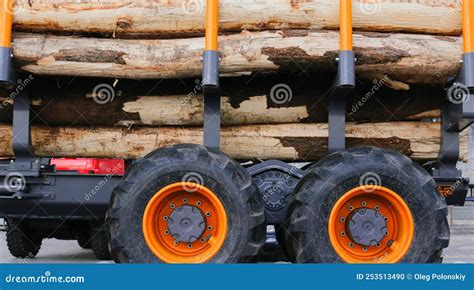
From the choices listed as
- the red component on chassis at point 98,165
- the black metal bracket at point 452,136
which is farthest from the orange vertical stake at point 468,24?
the red component on chassis at point 98,165

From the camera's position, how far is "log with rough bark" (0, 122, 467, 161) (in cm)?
562

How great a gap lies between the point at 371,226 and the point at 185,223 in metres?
1.38

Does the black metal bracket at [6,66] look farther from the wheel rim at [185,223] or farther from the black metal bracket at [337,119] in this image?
the black metal bracket at [337,119]

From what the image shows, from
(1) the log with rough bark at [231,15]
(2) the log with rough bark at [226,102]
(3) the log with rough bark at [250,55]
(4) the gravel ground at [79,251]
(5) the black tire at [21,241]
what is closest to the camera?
(3) the log with rough bark at [250,55]

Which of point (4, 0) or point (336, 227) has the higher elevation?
point (4, 0)

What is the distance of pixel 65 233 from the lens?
29.5 ft

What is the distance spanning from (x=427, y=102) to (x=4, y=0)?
363 cm

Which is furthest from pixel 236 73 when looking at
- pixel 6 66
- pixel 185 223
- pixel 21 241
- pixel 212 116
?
pixel 21 241

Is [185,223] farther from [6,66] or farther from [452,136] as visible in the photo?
[452,136]

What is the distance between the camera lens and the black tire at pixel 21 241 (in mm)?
9244

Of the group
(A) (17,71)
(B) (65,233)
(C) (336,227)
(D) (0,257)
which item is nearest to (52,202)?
(A) (17,71)

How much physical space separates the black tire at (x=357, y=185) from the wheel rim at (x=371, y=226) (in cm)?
4

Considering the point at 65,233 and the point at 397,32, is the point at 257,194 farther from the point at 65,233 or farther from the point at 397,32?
the point at 65,233
